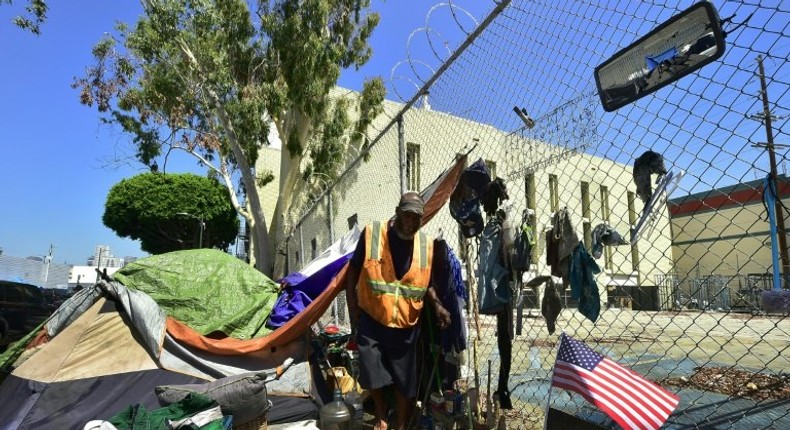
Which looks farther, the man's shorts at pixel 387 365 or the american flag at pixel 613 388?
the man's shorts at pixel 387 365

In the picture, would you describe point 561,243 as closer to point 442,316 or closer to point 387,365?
point 442,316

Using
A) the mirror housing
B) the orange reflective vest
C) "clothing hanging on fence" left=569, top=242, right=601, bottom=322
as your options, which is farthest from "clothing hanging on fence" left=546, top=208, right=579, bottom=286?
the orange reflective vest

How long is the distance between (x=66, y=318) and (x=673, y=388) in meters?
5.97

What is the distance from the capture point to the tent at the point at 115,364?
145 inches

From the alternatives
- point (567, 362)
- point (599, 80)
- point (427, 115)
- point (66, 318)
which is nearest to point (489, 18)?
point (599, 80)

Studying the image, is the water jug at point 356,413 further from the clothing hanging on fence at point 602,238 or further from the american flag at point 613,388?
the clothing hanging on fence at point 602,238

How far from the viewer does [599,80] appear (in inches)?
91.1

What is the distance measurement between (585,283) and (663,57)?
1.13 meters

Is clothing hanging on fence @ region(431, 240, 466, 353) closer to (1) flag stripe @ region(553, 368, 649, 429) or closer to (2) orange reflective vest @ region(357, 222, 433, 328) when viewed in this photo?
(2) orange reflective vest @ region(357, 222, 433, 328)

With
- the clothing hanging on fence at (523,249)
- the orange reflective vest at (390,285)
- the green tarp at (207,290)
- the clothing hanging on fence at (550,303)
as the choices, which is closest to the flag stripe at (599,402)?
the clothing hanging on fence at (550,303)

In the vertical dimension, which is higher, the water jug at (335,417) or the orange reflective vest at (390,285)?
the orange reflective vest at (390,285)

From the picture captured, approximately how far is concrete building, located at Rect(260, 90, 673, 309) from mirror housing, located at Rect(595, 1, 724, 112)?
16.9 inches

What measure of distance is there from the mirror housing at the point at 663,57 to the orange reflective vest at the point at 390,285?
1509 mm

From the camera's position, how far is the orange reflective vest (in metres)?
3.07
